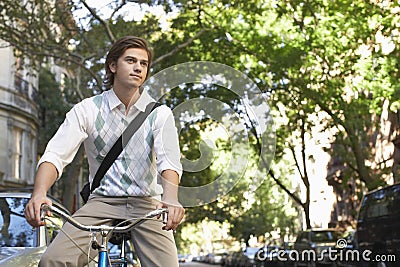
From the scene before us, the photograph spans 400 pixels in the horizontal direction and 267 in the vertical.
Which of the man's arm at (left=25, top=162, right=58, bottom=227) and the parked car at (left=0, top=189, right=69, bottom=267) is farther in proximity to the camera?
the parked car at (left=0, top=189, right=69, bottom=267)

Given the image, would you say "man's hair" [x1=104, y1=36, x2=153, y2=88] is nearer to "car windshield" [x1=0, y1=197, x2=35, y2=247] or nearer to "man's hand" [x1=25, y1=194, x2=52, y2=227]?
"man's hand" [x1=25, y1=194, x2=52, y2=227]

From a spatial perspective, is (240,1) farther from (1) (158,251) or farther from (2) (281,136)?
(1) (158,251)

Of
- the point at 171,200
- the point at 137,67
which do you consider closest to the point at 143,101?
the point at 137,67

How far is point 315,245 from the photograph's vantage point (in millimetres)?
21438

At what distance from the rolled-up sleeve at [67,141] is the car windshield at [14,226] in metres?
3.35

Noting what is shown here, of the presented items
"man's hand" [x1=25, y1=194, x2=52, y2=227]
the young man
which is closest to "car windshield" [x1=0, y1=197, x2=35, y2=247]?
the young man

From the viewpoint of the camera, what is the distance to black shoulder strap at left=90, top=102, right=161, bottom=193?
14.7 feet

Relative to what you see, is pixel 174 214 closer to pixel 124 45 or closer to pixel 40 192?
pixel 40 192

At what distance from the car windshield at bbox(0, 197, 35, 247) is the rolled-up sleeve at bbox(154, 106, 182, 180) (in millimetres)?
3458

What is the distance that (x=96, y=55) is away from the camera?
20.7 m

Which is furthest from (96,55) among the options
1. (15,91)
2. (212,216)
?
(212,216)

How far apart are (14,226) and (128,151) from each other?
11.5 feet

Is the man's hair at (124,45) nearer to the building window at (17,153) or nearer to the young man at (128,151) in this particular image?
the young man at (128,151)

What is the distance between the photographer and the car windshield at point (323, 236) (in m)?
21.3
